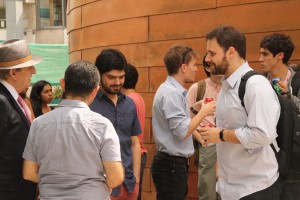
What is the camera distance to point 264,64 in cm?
458

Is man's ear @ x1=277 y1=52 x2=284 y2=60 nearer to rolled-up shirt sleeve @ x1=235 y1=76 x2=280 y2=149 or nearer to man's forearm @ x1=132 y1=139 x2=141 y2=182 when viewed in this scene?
rolled-up shirt sleeve @ x1=235 y1=76 x2=280 y2=149

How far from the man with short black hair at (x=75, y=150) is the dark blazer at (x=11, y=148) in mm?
218

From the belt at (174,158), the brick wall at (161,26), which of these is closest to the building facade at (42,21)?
the brick wall at (161,26)

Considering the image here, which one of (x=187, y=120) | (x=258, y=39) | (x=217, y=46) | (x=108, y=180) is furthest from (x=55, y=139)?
(x=258, y=39)

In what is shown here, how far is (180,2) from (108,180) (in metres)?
3.47

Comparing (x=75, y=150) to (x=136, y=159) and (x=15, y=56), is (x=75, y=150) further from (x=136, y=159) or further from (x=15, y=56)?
(x=136, y=159)

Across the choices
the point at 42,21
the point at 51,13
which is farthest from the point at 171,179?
the point at 51,13

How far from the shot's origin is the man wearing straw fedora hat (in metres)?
3.40

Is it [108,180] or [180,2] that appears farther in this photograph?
[180,2]

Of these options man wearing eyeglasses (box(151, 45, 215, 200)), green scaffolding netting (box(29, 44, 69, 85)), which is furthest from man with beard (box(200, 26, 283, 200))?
green scaffolding netting (box(29, 44, 69, 85))

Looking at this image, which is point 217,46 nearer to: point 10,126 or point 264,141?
point 264,141

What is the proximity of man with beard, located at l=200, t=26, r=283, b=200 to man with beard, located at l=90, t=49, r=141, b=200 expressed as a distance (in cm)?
86

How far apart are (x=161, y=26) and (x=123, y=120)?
2.38m

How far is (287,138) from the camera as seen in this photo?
3.51m
